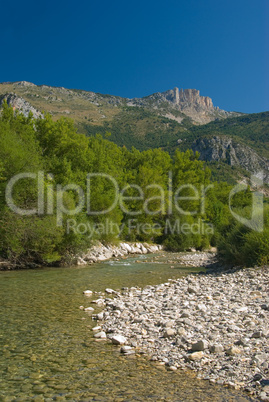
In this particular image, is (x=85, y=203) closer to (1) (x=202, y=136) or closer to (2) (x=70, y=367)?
Answer: (2) (x=70, y=367)

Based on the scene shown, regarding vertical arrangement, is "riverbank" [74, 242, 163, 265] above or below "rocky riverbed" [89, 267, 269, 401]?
below

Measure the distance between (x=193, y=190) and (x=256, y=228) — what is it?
110 ft

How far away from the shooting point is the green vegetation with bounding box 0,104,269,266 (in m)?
18.9

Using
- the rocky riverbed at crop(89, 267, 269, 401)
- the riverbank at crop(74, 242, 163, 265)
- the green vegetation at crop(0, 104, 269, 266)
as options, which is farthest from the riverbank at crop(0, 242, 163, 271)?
the rocky riverbed at crop(89, 267, 269, 401)

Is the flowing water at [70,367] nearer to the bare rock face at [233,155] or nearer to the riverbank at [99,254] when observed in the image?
the riverbank at [99,254]

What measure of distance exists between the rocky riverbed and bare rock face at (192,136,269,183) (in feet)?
396

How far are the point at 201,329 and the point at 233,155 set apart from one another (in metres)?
130

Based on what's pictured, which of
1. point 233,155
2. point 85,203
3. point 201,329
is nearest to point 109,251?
point 85,203

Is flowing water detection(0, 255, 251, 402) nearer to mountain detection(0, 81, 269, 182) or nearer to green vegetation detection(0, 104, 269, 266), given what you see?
green vegetation detection(0, 104, 269, 266)

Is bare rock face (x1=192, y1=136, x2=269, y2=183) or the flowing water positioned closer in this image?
the flowing water

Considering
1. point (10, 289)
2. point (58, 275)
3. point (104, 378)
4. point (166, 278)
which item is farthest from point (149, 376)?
point (58, 275)

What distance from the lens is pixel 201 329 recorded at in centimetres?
745

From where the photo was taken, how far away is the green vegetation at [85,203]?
1892 cm

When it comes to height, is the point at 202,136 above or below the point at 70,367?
above
